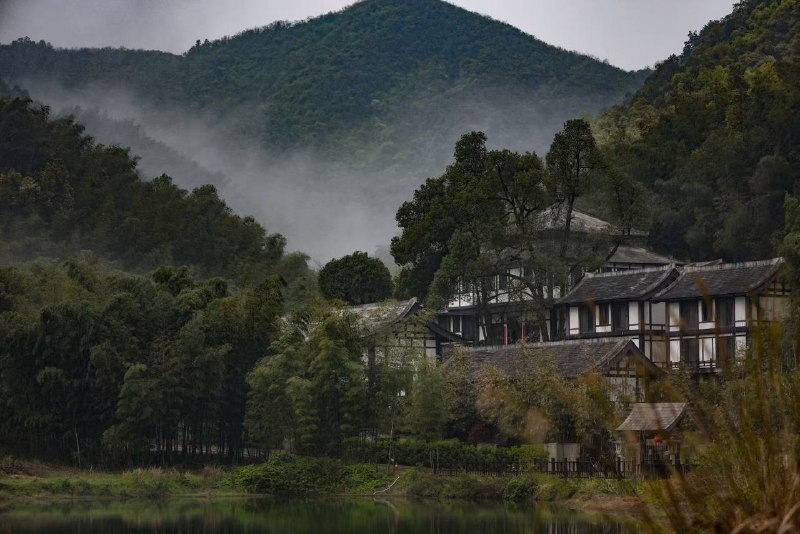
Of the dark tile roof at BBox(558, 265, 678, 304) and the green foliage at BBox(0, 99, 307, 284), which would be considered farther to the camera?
the green foliage at BBox(0, 99, 307, 284)

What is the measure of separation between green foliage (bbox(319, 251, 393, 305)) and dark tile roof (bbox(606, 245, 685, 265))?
12.7 m

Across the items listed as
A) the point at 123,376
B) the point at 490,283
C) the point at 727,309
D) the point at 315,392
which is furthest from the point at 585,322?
the point at 123,376

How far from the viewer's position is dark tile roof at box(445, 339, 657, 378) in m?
45.2

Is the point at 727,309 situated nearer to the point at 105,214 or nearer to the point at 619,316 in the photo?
the point at 619,316

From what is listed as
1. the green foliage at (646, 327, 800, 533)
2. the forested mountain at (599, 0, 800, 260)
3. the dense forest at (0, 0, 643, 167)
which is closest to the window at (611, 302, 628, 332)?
the forested mountain at (599, 0, 800, 260)

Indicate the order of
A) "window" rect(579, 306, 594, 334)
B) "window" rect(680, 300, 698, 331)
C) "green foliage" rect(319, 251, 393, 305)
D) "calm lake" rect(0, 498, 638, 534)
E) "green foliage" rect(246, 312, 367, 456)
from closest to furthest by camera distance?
1. "calm lake" rect(0, 498, 638, 534)
2. "green foliage" rect(246, 312, 367, 456)
3. "window" rect(680, 300, 698, 331)
4. "window" rect(579, 306, 594, 334)
5. "green foliage" rect(319, 251, 393, 305)

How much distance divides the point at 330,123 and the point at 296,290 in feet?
254

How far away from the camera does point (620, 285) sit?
55125 mm

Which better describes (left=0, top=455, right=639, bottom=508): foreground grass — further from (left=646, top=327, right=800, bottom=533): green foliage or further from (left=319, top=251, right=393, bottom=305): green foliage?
(left=646, top=327, right=800, bottom=533): green foliage

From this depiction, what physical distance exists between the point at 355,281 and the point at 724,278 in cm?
2169

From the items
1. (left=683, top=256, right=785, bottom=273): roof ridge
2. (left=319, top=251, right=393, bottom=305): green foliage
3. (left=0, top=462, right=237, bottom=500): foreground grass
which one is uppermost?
(left=319, top=251, right=393, bottom=305): green foliage

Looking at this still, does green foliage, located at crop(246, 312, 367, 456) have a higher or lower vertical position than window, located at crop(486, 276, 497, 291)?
lower

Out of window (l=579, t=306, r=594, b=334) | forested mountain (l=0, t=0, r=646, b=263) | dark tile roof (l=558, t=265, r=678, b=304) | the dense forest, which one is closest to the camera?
dark tile roof (l=558, t=265, r=678, b=304)

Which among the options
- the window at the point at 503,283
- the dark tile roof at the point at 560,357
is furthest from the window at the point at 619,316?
the window at the point at 503,283
